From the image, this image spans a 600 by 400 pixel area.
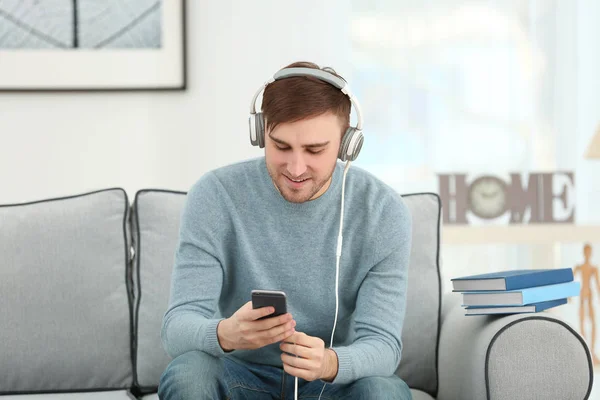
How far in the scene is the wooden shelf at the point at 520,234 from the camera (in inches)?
108

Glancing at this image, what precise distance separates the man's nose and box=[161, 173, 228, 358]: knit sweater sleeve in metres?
0.22

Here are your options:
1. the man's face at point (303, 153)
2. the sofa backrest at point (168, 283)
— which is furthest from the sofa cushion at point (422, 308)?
the man's face at point (303, 153)

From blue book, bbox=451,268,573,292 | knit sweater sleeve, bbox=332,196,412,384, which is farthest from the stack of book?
knit sweater sleeve, bbox=332,196,412,384

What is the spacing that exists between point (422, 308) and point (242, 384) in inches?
21.5

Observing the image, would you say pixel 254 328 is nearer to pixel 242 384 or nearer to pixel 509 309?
pixel 242 384

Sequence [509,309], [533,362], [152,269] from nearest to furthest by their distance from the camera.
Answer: [533,362] → [509,309] → [152,269]

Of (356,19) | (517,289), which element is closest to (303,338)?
(517,289)

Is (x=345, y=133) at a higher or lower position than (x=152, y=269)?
higher

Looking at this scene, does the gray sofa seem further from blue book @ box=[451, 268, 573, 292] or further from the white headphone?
the white headphone

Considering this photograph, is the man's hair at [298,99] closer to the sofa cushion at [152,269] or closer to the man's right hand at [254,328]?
the man's right hand at [254,328]

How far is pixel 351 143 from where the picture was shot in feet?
5.14

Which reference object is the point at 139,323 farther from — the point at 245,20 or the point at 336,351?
the point at 245,20

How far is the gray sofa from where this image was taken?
1899 mm

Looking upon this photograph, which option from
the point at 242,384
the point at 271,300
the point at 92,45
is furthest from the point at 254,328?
the point at 92,45
